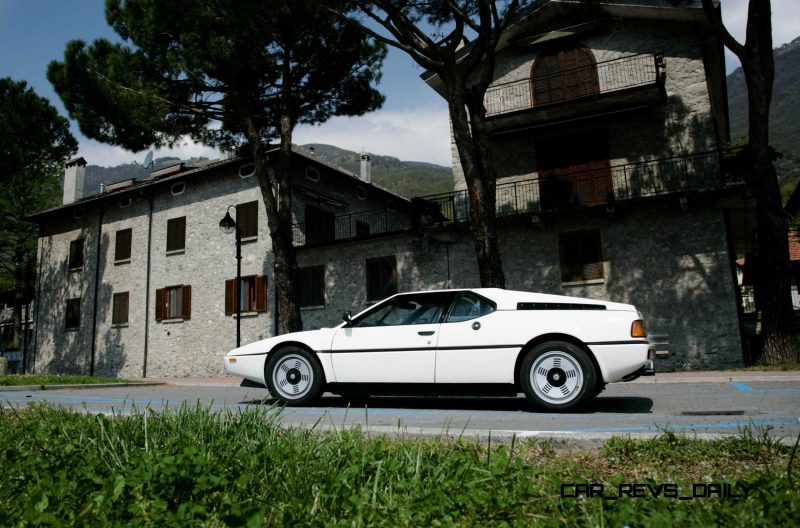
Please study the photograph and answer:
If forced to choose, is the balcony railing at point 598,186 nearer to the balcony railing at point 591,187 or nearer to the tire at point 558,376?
the balcony railing at point 591,187

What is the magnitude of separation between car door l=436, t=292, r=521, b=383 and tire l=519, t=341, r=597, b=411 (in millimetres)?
211

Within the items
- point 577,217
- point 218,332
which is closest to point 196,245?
point 218,332

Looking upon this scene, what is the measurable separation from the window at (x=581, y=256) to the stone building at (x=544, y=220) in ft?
0.14

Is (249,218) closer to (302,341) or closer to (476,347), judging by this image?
(302,341)

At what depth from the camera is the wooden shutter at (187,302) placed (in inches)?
979

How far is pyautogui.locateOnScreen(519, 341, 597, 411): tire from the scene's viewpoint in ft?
20.5

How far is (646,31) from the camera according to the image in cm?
1864

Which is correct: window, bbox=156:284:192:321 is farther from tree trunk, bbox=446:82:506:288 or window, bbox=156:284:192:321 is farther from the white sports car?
the white sports car

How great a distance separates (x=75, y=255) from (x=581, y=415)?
30325mm

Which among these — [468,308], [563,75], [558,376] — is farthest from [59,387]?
[563,75]

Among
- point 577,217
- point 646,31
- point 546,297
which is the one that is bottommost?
point 546,297

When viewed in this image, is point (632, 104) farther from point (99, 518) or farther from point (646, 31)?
point (99, 518)

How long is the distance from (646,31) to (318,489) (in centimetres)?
1980

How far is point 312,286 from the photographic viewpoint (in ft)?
75.3
